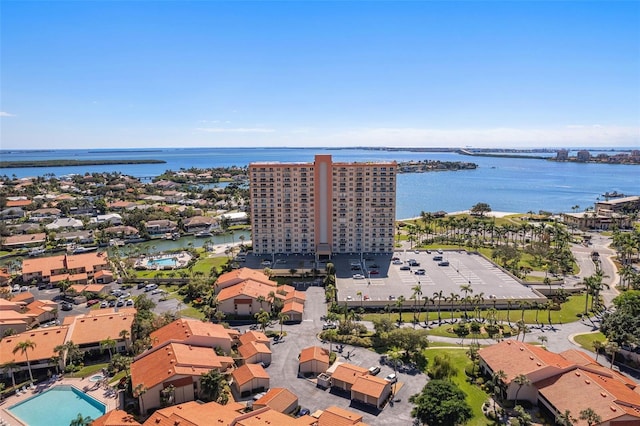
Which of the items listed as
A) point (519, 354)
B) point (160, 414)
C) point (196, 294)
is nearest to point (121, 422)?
point (160, 414)

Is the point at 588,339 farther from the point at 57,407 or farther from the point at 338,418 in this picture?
the point at 57,407

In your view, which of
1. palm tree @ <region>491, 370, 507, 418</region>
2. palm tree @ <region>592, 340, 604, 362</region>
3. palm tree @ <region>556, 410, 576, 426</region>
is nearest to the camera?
palm tree @ <region>556, 410, 576, 426</region>

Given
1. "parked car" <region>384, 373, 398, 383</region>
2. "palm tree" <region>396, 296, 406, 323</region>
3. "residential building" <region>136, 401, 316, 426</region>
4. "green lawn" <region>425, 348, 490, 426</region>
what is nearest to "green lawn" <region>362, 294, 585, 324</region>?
"palm tree" <region>396, 296, 406, 323</region>

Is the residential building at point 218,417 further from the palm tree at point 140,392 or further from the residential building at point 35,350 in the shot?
the residential building at point 35,350

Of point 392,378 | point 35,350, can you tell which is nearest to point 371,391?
point 392,378

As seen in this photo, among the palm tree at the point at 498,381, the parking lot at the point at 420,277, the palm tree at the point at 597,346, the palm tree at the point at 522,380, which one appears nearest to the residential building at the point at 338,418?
the palm tree at the point at 498,381

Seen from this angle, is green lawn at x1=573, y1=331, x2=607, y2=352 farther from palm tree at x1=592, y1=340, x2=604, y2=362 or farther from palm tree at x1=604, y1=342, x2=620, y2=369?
palm tree at x1=604, y1=342, x2=620, y2=369
